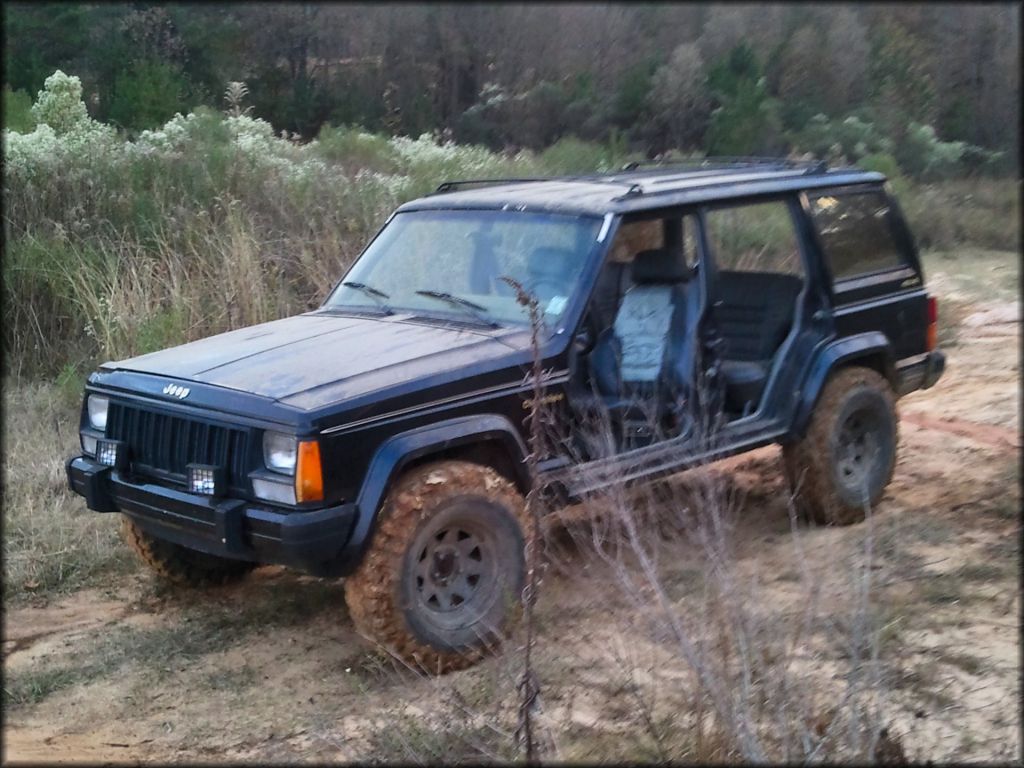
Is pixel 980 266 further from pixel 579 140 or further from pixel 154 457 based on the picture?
pixel 154 457

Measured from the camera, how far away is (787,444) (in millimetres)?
5824

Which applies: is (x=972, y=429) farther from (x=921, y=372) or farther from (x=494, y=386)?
(x=494, y=386)

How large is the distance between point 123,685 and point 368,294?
2.06 meters

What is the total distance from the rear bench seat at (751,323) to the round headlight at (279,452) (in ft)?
7.73

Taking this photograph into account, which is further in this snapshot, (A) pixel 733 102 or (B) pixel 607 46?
(A) pixel 733 102

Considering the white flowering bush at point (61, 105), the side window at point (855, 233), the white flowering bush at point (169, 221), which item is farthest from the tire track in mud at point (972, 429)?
the white flowering bush at point (61, 105)

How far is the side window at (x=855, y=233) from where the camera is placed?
19.8 feet

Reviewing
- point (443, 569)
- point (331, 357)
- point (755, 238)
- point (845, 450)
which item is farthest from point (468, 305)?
point (755, 238)

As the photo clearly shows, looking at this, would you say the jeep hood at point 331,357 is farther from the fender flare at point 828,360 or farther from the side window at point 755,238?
the fender flare at point 828,360

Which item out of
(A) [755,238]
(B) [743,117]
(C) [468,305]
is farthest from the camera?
(B) [743,117]

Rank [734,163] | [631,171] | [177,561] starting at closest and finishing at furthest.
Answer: [177,561]
[631,171]
[734,163]

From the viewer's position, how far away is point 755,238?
862cm

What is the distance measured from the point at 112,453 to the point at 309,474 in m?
1.10

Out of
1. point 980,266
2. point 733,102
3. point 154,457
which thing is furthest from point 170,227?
point 980,266
